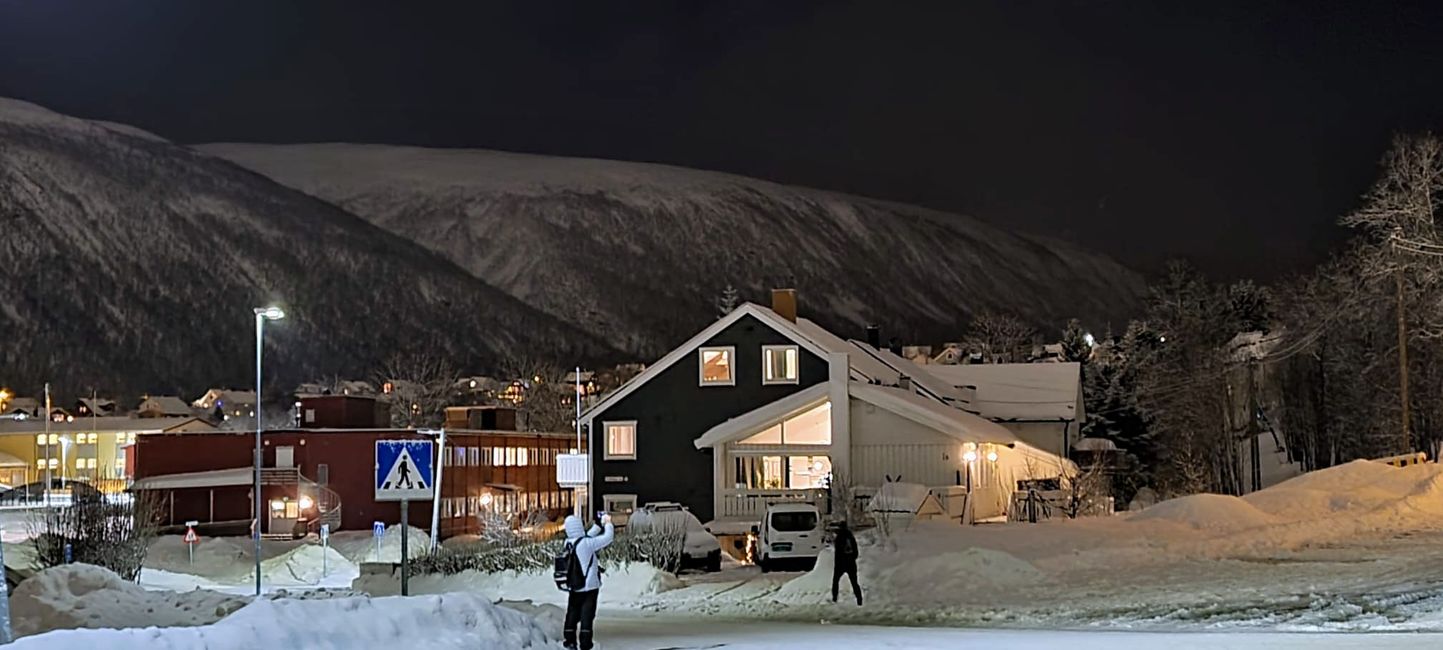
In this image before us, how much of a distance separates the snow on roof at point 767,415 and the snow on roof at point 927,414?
153 centimetres

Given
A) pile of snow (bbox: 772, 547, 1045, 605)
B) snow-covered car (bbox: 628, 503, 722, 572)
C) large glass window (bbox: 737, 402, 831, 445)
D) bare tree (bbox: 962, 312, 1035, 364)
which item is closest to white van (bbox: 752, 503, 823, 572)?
snow-covered car (bbox: 628, 503, 722, 572)

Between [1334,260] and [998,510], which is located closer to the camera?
[998,510]

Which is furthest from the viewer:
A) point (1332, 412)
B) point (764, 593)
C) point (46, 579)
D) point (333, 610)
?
point (1332, 412)

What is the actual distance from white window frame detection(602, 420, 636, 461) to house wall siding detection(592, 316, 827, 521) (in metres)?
0.09

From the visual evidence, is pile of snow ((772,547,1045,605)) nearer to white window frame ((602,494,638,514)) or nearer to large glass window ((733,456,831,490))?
large glass window ((733,456,831,490))

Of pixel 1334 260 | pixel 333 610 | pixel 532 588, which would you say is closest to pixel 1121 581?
pixel 532 588

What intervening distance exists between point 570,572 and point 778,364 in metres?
36.9

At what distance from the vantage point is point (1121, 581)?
23391 millimetres

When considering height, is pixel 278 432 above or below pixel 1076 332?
below

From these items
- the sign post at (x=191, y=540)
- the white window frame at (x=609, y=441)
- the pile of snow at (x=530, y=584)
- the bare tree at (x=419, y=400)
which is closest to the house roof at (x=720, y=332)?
the white window frame at (x=609, y=441)

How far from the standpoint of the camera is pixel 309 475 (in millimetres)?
70562

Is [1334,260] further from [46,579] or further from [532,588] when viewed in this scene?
[46,579]

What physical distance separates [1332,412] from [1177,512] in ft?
127

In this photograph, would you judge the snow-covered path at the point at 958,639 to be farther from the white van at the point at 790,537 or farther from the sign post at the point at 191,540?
the sign post at the point at 191,540
